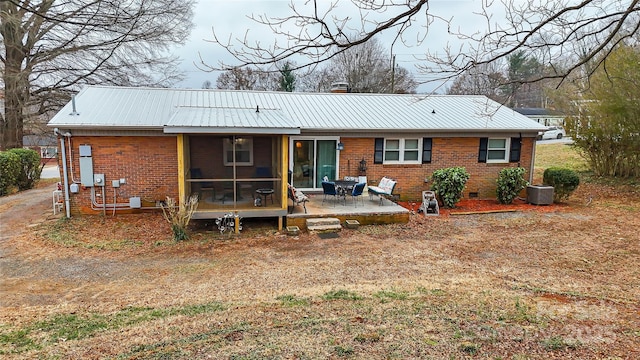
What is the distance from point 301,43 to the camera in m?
3.61

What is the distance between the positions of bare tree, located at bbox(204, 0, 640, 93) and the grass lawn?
9.83ft

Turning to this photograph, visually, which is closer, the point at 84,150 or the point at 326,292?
the point at 326,292

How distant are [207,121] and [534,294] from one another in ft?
24.9

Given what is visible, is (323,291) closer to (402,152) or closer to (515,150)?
(402,152)

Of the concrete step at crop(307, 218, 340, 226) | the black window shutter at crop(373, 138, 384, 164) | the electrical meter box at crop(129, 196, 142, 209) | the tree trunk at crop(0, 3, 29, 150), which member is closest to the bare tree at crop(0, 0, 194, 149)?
the tree trunk at crop(0, 3, 29, 150)

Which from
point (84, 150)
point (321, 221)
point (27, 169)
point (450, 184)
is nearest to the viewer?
point (321, 221)

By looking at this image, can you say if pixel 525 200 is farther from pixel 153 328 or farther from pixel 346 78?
pixel 346 78

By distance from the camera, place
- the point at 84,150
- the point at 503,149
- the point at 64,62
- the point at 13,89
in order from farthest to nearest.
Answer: the point at 64,62 → the point at 13,89 → the point at 503,149 → the point at 84,150

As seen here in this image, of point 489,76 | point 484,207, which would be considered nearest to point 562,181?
point 484,207

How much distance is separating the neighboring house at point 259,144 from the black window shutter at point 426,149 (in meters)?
0.03

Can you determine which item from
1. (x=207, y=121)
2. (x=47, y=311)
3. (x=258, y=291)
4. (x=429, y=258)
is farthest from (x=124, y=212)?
(x=429, y=258)

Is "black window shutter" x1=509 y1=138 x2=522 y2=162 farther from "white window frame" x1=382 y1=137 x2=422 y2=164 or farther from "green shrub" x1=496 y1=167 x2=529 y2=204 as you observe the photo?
"white window frame" x1=382 y1=137 x2=422 y2=164

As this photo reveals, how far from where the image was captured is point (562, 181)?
12672 millimetres

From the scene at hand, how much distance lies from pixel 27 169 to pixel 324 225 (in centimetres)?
1461
